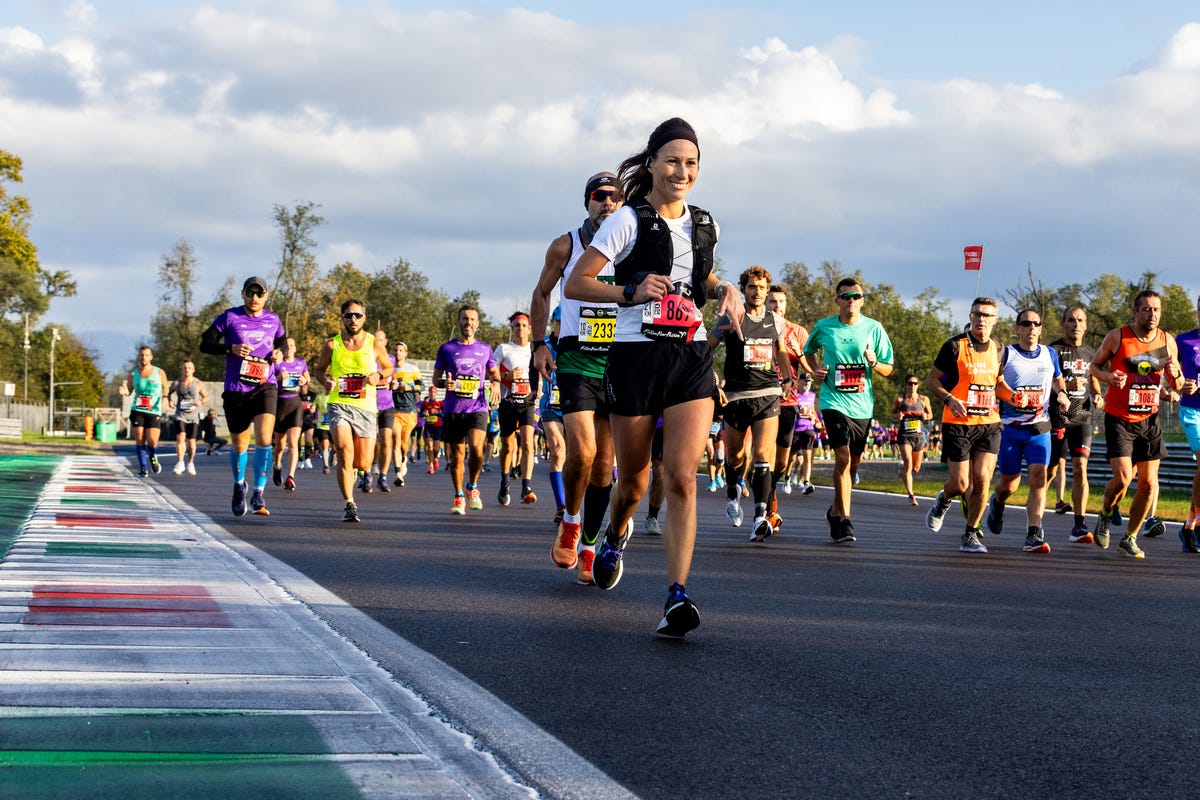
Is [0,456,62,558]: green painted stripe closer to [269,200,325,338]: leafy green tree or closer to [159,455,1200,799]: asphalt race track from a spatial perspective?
[159,455,1200,799]: asphalt race track

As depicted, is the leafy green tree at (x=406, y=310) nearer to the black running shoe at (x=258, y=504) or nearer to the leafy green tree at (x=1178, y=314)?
the leafy green tree at (x=1178, y=314)

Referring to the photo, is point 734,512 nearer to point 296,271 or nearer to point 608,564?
point 608,564

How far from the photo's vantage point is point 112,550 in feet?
31.0

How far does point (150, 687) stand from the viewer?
4.52 meters

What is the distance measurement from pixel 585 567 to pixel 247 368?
609cm

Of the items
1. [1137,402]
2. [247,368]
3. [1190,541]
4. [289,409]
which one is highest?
[247,368]

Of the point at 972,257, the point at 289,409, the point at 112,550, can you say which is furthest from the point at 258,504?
the point at 972,257

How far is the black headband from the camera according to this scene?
6.29m

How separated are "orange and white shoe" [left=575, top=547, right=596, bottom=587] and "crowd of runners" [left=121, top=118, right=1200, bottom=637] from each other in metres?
0.03

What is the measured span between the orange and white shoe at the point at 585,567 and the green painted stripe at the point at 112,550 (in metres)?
2.66

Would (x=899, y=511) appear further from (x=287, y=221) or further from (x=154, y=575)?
(x=287, y=221)

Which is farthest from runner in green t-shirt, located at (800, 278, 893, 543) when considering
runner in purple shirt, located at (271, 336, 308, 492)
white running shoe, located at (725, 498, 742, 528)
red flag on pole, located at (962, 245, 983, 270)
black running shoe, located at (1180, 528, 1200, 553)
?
red flag on pole, located at (962, 245, 983, 270)

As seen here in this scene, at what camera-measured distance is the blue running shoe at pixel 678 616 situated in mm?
5848

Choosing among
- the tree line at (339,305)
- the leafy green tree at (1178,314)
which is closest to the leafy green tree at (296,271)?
the tree line at (339,305)
